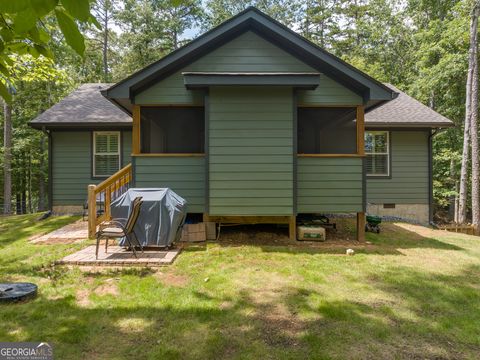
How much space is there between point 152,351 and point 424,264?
4.86 meters

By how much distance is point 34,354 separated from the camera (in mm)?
2480

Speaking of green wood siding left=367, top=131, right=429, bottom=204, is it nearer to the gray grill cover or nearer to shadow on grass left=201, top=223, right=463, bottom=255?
shadow on grass left=201, top=223, right=463, bottom=255

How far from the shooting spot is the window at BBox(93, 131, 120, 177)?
9875 mm

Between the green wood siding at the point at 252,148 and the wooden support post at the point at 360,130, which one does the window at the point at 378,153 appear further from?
the green wood siding at the point at 252,148

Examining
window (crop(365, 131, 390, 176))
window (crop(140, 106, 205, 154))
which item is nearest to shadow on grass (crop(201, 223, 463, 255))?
window (crop(365, 131, 390, 176))

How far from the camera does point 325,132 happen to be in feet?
34.0

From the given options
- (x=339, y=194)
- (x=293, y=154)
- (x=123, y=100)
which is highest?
(x=123, y=100)

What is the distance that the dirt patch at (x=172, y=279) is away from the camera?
4.11 meters

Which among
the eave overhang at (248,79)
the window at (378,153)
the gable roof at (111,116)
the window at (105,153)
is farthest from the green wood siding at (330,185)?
the window at (105,153)

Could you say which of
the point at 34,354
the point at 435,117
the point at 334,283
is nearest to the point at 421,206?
the point at 435,117

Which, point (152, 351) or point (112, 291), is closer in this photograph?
point (152, 351)

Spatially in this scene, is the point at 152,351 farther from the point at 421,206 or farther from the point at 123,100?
the point at 421,206

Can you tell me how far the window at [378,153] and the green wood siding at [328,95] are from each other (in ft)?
13.2

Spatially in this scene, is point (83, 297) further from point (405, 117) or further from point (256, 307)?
point (405, 117)
